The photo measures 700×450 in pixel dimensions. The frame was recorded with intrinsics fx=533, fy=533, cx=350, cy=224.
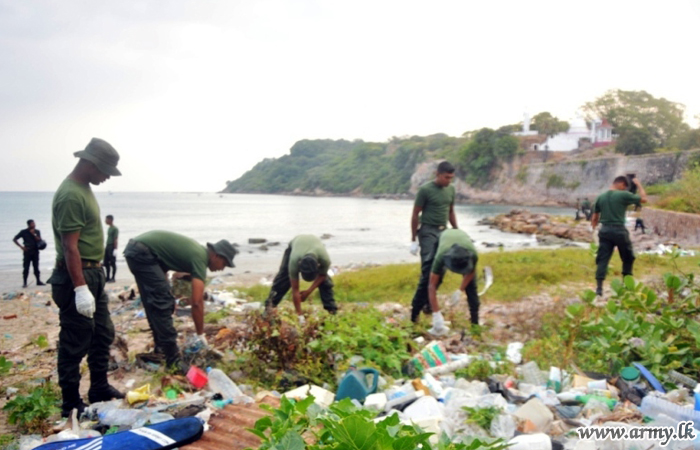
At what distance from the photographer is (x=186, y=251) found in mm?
4789

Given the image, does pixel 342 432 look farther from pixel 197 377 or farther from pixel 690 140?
pixel 690 140

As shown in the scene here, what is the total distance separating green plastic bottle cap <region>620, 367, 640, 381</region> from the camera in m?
3.76

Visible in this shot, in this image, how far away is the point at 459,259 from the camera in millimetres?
5836

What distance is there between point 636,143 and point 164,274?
6308cm

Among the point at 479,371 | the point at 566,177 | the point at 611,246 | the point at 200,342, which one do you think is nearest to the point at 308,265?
the point at 200,342

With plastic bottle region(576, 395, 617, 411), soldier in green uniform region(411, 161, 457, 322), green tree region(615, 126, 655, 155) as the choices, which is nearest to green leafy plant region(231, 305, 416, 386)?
plastic bottle region(576, 395, 617, 411)

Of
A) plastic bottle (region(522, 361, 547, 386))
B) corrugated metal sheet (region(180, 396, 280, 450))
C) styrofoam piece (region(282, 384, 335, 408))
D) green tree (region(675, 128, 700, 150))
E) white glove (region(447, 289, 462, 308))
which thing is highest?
green tree (region(675, 128, 700, 150))

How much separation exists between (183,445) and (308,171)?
491 ft

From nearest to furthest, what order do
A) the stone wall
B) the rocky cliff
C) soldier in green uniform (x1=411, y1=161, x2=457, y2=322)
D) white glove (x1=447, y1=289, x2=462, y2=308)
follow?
soldier in green uniform (x1=411, y1=161, x2=457, y2=322), white glove (x1=447, y1=289, x2=462, y2=308), the stone wall, the rocky cliff

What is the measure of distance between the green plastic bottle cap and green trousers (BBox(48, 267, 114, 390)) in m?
3.80

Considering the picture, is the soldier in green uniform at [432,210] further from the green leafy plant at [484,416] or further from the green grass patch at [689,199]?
the green grass patch at [689,199]

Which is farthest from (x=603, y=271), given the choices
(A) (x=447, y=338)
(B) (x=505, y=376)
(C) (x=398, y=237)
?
(C) (x=398, y=237)

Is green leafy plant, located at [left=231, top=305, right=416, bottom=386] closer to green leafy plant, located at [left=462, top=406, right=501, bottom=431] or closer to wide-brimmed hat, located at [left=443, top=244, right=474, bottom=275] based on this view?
green leafy plant, located at [left=462, top=406, right=501, bottom=431]

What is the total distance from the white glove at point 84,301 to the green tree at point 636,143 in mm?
63430
